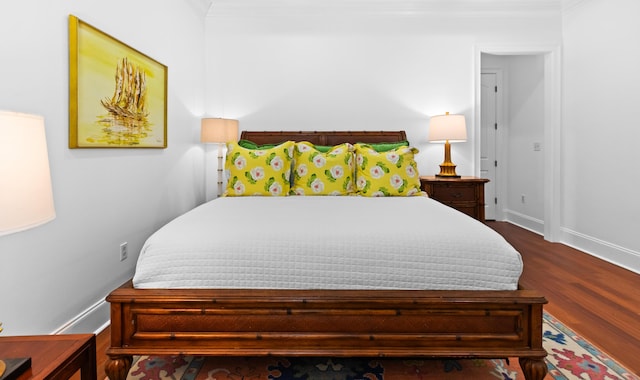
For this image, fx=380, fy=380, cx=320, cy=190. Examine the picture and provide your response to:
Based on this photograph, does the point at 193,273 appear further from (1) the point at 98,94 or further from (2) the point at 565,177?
(2) the point at 565,177

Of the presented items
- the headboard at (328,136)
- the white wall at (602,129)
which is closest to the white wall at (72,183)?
the headboard at (328,136)

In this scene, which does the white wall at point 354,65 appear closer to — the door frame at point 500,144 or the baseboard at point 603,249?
the door frame at point 500,144

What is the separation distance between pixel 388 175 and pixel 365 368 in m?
1.60

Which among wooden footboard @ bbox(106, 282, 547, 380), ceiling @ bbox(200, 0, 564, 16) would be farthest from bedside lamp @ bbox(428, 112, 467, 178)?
wooden footboard @ bbox(106, 282, 547, 380)

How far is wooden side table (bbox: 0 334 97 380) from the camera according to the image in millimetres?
973

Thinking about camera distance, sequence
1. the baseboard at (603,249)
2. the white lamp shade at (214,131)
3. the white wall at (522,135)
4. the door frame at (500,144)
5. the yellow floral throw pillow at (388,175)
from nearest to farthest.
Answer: the yellow floral throw pillow at (388,175) → the baseboard at (603,249) → the white lamp shade at (214,131) → the white wall at (522,135) → the door frame at (500,144)

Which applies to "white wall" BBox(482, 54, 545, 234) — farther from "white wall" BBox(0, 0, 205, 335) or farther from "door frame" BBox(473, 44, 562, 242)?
"white wall" BBox(0, 0, 205, 335)

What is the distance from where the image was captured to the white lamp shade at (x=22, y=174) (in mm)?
843

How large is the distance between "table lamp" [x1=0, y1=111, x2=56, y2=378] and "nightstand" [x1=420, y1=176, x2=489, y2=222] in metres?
3.17

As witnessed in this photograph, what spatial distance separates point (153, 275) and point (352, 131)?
2.89 metres

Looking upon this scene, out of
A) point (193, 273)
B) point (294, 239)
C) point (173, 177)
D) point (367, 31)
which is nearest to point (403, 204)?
point (294, 239)

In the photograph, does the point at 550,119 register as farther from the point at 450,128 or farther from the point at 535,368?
the point at 535,368

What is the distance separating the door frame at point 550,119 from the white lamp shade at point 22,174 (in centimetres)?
407

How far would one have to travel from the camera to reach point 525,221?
16.6 feet
